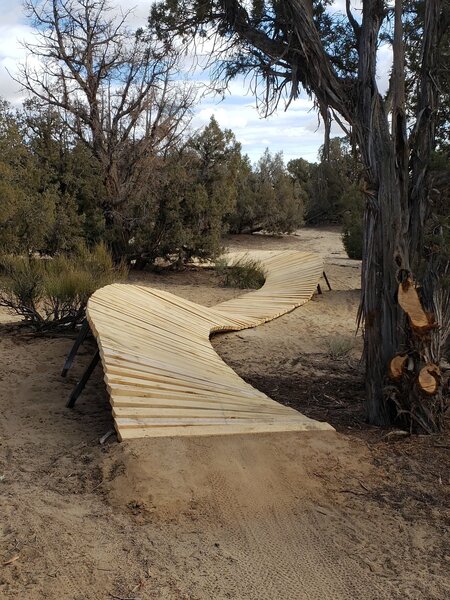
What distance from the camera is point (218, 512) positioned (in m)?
3.14

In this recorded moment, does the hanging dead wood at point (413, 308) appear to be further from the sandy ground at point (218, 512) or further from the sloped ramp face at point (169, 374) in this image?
the sloped ramp face at point (169, 374)

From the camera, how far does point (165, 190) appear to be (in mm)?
14789

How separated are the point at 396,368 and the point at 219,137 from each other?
1252 centimetres

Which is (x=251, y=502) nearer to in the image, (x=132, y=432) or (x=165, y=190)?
(x=132, y=432)

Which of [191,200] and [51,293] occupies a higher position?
[191,200]

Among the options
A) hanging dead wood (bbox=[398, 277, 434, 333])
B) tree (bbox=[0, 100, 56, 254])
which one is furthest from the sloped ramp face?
tree (bbox=[0, 100, 56, 254])

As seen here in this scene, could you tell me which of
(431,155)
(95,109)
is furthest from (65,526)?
(95,109)

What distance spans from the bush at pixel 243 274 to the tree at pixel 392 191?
8.76 m

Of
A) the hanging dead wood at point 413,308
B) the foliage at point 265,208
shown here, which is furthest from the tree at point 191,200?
the hanging dead wood at point 413,308

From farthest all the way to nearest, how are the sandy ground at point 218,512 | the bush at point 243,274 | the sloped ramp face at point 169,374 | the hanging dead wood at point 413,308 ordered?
1. the bush at point 243,274
2. the hanging dead wood at point 413,308
3. the sloped ramp face at point 169,374
4. the sandy ground at point 218,512

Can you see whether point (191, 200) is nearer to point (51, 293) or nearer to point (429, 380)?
point (51, 293)

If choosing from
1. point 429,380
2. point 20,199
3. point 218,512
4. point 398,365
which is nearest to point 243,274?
point 20,199

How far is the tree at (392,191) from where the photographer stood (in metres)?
4.25

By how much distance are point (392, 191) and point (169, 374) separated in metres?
2.09
